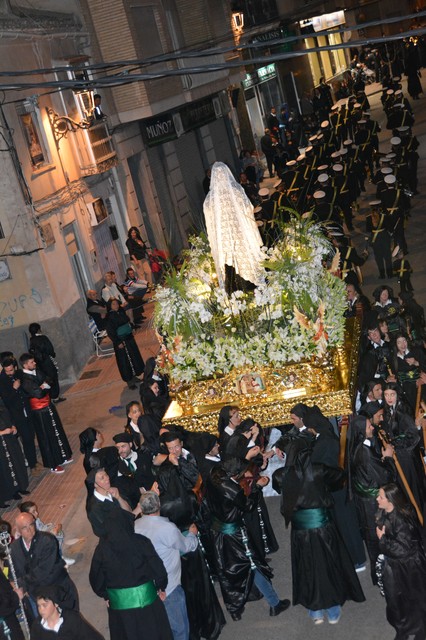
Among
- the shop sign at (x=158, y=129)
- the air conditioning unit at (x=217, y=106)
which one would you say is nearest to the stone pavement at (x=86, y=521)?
the shop sign at (x=158, y=129)

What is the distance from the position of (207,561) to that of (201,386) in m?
2.82

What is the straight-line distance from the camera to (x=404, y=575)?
326 inches

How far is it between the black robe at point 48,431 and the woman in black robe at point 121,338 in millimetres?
2537

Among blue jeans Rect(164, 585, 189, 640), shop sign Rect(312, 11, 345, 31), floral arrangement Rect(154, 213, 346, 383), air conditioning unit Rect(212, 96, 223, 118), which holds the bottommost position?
blue jeans Rect(164, 585, 189, 640)

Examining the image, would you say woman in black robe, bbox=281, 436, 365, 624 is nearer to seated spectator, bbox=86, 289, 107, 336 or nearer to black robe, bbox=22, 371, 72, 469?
black robe, bbox=22, 371, 72, 469

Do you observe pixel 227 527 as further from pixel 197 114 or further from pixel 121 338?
pixel 197 114

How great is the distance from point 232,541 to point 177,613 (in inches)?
31.0

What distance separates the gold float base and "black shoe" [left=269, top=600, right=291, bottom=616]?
2.40m

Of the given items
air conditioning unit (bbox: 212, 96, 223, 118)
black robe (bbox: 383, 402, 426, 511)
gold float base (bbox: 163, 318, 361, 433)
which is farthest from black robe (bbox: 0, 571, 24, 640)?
air conditioning unit (bbox: 212, 96, 223, 118)

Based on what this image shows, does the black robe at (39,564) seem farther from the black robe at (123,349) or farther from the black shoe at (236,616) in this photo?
the black robe at (123,349)

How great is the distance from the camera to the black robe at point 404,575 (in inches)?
322

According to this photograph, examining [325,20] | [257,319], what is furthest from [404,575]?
[325,20]

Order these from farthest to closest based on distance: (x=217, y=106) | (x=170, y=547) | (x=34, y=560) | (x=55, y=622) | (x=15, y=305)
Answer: (x=217, y=106), (x=15, y=305), (x=34, y=560), (x=170, y=547), (x=55, y=622)

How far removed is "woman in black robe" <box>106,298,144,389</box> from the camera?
54.6 ft
